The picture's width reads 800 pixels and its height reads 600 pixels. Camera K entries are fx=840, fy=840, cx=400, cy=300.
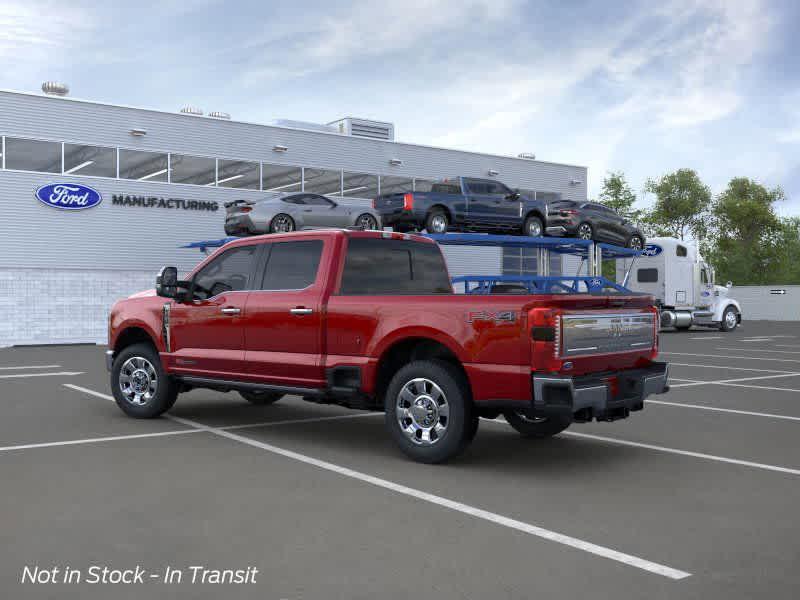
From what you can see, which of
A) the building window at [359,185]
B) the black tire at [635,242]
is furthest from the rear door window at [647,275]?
the building window at [359,185]

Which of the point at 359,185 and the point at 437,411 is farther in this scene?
the point at 359,185

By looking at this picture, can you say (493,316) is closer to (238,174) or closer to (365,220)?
(365,220)

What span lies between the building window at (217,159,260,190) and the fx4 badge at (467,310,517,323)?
A: 25.3m

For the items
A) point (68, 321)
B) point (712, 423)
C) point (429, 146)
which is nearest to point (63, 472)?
point (712, 423)

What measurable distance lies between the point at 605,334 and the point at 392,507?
2.36 meters

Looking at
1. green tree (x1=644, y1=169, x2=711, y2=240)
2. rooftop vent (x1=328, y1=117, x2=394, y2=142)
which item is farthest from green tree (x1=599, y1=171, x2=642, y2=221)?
rooftop vent (x1=328, y1=117, x2=394, y2=142)

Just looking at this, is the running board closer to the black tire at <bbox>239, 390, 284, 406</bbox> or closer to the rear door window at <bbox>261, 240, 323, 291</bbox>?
the rear door window at <bbox>261, 240, 323, 291</bbox>

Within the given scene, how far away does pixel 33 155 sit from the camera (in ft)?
88.3

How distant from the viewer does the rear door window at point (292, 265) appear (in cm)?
782

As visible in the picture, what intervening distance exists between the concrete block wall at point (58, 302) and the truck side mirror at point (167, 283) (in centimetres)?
2030

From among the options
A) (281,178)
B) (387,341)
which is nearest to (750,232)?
(281,178)

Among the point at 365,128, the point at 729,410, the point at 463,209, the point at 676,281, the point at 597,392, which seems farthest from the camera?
the point at 365,128

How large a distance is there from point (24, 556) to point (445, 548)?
7.28 ft

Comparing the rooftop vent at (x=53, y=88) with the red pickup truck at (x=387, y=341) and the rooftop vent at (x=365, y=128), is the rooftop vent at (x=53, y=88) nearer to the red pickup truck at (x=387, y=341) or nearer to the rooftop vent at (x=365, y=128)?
the rooftop vent at (x=365, y=128)
